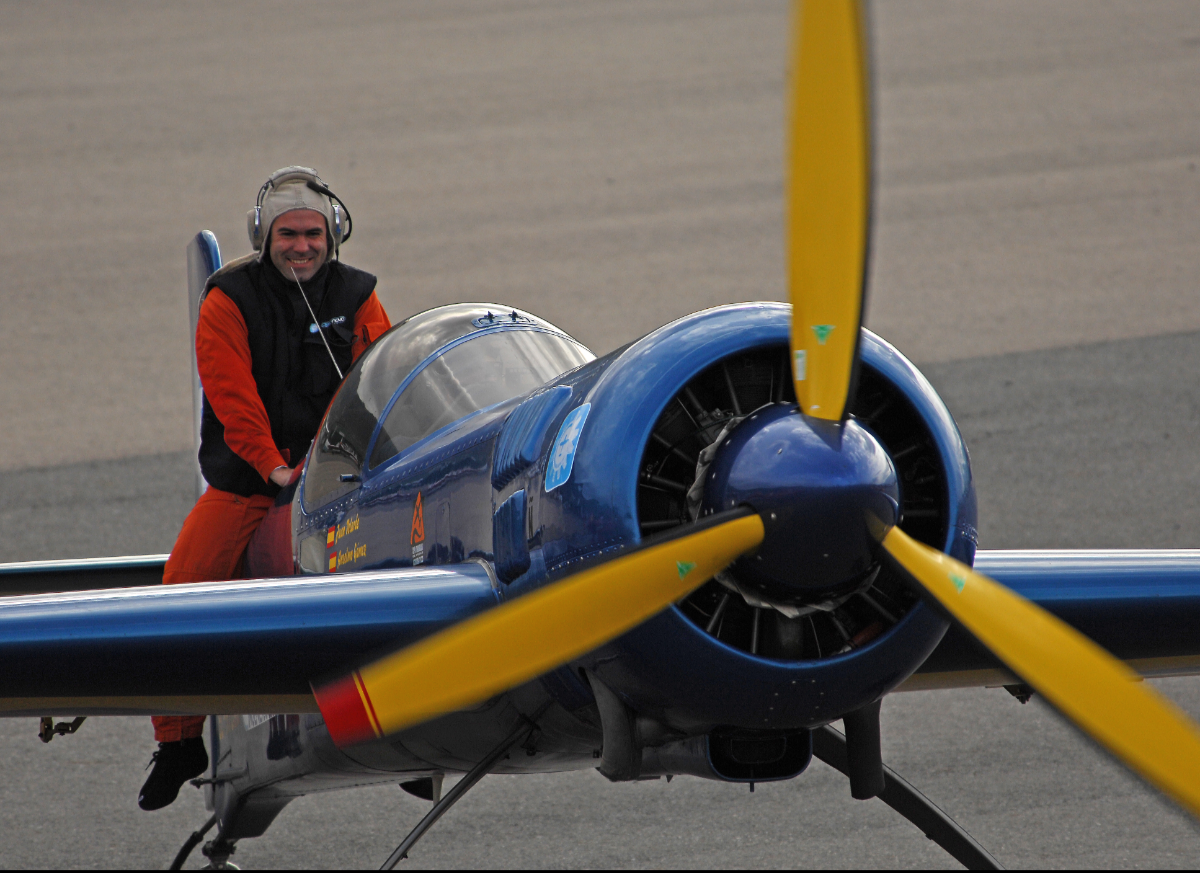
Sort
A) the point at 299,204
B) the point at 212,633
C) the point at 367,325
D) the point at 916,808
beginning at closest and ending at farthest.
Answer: the point at 212,633 → the point at 916,808 → the point at 299,204 → the point at 367,325

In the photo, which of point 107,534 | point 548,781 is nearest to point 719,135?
point 107,534

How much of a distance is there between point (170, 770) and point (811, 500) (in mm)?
3411

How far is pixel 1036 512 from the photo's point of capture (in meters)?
9.48

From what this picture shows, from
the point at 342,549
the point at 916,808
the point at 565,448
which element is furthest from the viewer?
the point at 342,549

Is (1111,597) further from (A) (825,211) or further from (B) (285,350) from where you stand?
(B) (285,350)

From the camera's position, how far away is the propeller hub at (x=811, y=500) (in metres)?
2.79

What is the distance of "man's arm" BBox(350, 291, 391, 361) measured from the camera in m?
5.38

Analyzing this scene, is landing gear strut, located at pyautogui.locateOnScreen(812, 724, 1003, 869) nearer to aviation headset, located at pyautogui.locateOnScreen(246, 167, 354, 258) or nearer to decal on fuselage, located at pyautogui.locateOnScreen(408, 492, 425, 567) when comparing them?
decal on fuselage, located at pyautogui.locateOnScreen(408, 492, 425, 567)

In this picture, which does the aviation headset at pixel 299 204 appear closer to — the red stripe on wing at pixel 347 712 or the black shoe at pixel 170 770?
the black shoe at pixel 170 770

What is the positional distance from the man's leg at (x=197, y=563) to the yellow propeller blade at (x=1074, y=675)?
314 centimetres

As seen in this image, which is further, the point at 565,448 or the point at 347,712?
the point at 565,448

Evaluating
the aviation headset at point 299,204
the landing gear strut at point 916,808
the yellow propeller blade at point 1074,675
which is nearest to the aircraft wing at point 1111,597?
the landing gear strut at point 916,808

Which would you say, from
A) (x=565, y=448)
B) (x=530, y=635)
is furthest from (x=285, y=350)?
(x=530, y=635)

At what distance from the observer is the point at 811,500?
2783mm
